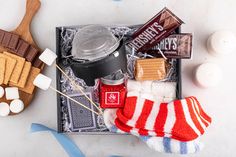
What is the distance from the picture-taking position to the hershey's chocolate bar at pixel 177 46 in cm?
93

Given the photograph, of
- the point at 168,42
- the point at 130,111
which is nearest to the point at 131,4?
the point at 168,42

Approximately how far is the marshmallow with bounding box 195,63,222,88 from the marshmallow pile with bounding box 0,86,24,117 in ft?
1.37

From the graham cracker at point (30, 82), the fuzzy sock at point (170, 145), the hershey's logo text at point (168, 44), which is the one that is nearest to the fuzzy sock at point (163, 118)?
the fuzzy sock at point (170, 145)

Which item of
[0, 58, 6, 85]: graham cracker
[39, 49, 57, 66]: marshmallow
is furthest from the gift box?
[0, 58, 6, 85]: graham cracker

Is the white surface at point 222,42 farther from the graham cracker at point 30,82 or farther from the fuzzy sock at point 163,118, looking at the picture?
the graham cracker at point 30,82

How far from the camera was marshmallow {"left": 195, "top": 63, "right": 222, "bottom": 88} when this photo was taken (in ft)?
3.13

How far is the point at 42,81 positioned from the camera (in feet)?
3.24

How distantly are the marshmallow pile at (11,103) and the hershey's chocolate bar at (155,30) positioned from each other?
0.97ft

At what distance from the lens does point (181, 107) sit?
92 cm

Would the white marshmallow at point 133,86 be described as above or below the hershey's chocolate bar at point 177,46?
below

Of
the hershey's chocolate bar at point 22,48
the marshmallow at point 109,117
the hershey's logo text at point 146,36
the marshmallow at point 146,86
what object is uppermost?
the hershey's logo text at point 146,36

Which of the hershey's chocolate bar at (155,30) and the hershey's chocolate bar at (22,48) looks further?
the hershey's chocolate bar at (22,48)

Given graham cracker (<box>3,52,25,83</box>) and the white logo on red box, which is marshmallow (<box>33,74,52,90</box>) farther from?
the white logo on red box

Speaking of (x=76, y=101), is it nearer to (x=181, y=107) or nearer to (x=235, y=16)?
(x=181, y=107)
